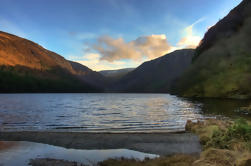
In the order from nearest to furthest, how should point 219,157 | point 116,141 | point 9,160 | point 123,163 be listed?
point 219,157, point 123,163, point 9,160, point 116,141

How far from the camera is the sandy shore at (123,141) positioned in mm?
18219

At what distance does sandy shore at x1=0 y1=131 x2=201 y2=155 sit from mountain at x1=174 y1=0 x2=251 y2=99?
11028cm

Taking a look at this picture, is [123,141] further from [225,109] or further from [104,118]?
[225,109]

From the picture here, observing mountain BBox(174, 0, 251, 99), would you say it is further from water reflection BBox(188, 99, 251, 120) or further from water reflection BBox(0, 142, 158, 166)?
water reflection BBox(0, 142, 158, 166)

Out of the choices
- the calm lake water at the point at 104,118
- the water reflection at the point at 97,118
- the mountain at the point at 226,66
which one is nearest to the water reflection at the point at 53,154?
the calm lake water at the point at 104,118

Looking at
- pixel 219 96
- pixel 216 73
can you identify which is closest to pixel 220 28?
pixel 216 73

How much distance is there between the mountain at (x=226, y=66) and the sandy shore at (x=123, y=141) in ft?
362

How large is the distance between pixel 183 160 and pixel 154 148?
7.21 m

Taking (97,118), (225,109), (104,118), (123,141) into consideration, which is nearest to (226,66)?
(225,109)

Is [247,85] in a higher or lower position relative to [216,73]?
lower

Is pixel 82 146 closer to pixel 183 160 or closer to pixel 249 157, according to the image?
pixel 183 160

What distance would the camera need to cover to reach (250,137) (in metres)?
14.7

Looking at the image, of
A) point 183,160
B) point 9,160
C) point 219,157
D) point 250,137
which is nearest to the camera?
point 219,157

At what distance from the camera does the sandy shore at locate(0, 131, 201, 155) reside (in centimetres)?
1822
